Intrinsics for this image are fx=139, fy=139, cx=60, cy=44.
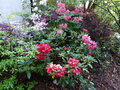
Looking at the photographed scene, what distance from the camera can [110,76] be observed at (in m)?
3.01

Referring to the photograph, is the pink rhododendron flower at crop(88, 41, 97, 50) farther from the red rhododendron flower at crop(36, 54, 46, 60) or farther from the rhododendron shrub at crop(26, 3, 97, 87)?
the red rhododendron flower at crop(36, 54, 46, 60)

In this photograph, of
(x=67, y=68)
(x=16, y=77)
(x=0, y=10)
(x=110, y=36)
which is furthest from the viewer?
(x=0, y=10)

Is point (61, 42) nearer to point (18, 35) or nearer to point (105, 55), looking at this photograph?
point (18, 35)

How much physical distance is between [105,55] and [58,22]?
139 cm

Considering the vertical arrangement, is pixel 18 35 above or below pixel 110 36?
above

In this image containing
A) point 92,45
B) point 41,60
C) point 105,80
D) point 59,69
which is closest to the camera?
point 59,69

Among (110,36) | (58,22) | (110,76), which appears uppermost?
(58,22)

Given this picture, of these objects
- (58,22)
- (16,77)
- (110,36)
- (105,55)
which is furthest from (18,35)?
(110,36)

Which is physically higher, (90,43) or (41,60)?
(90,43)

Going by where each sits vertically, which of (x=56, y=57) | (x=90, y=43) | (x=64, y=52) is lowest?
(x=56, y=57)

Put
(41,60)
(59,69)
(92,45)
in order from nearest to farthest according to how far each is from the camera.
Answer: (59,69) < (41,60) < (92,45)

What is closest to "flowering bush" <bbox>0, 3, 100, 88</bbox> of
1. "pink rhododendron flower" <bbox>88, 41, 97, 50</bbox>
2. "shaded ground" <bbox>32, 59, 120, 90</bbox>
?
"pink rhododendron flower" <bbox>88, 41, 97, 50</bbox>

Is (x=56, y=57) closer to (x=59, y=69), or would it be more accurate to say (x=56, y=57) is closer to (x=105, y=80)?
(x=59, y=69)

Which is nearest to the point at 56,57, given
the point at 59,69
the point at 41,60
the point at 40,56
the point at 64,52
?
the point at 64,52
